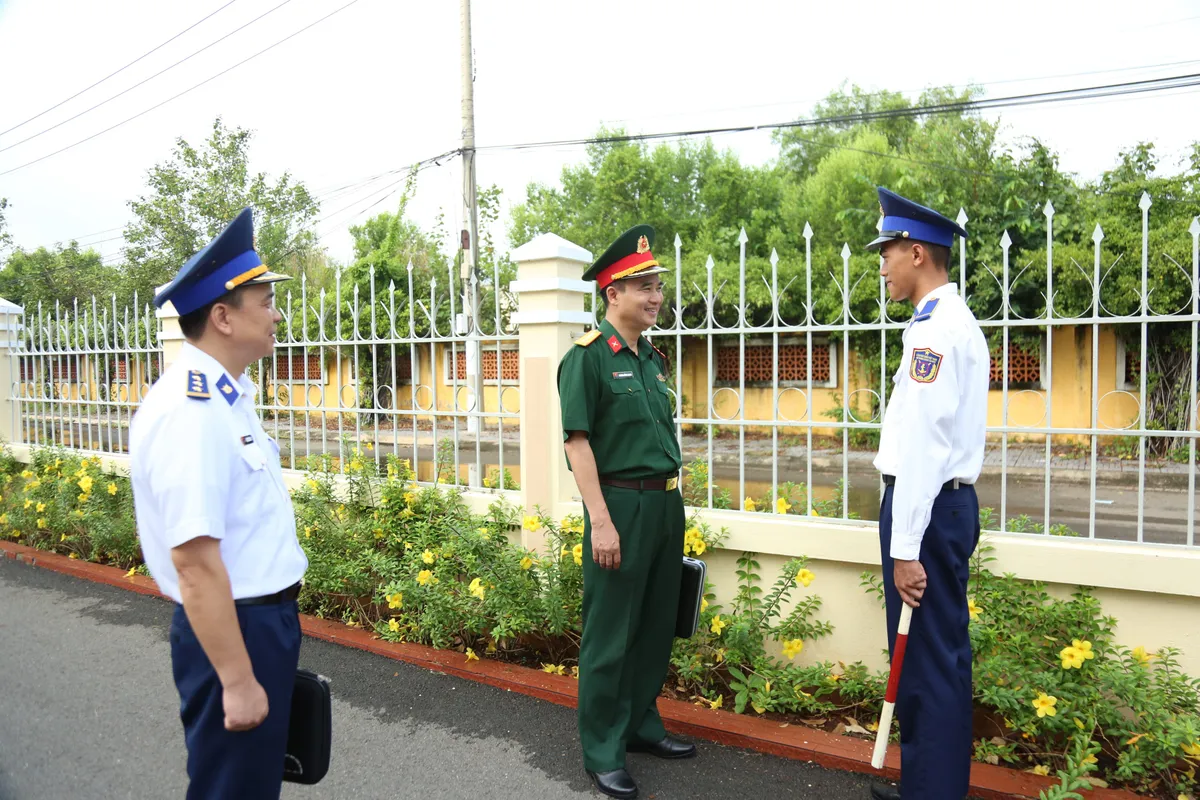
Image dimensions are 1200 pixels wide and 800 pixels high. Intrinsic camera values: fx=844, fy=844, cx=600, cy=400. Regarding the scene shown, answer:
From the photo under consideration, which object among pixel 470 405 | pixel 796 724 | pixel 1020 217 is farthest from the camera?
pixel 1020 217

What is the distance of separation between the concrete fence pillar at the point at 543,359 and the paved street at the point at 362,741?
0.97 metres

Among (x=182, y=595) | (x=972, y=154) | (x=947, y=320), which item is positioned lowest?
(x=182, y=595)

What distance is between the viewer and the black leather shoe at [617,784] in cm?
276

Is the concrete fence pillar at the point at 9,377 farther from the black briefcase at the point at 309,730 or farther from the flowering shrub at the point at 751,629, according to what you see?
the black briefcase at the point at 309,730

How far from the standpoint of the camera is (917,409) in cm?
235

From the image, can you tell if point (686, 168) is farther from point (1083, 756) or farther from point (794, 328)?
point (1083, 756)

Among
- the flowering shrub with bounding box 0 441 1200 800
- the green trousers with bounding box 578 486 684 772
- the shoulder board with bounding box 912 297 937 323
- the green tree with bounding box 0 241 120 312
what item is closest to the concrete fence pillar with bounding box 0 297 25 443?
the flowering shrub with bounding box 0 441 1200 800

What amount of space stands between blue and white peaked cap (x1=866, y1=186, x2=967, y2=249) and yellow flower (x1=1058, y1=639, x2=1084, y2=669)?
137 cm

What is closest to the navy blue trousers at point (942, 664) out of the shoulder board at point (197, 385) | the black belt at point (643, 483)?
the black belt at point (643, 483)

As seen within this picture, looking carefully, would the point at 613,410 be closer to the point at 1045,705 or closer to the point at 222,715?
the point at 222,715

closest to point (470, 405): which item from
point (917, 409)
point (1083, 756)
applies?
point (917, 409)

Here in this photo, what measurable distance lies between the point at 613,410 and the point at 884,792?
A: 150 cm

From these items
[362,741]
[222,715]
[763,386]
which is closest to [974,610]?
[362,741]

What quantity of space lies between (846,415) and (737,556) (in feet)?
2.59
